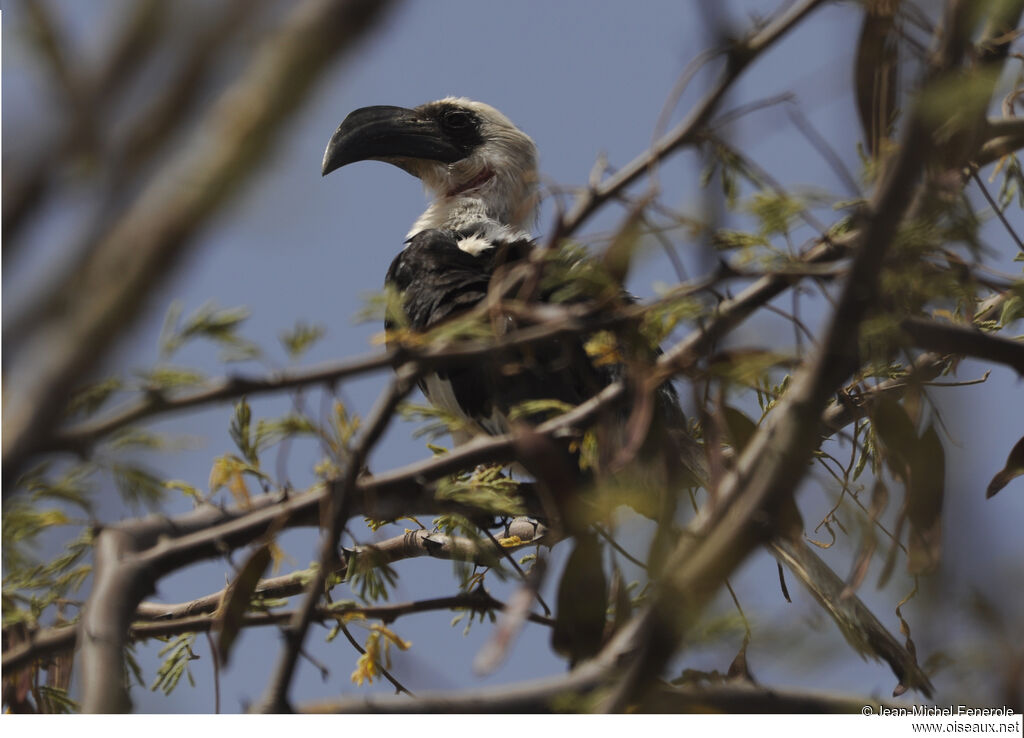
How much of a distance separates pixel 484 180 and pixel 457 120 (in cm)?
48

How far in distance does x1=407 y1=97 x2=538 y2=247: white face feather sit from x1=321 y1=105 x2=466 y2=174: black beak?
4.1 inches

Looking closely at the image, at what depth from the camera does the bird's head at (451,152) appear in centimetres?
498

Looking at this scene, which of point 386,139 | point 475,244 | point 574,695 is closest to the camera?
point 574,695

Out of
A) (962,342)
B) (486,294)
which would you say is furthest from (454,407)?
(962,342)

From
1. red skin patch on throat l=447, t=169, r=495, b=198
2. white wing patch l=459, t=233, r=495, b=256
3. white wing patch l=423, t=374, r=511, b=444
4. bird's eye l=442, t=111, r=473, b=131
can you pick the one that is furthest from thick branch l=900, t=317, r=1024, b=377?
bird's eye l=442, t=111, r=473, b=131

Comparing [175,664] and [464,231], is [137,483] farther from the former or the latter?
[464,231]

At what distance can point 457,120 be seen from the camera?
5.54 metres

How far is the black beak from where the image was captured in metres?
4.89

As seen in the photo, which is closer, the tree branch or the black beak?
the tree branch

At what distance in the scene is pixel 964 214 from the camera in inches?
65.9

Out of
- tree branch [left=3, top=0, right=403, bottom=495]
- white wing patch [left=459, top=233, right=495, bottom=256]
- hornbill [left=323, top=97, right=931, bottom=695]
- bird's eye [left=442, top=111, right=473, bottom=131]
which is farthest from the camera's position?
bird's eye [left=442, top=111, right=473, bottom=131]

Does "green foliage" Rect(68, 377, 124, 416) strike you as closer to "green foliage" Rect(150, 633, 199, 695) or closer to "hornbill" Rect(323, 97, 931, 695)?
"hornbill" Rect(323, 97, 931, 695)

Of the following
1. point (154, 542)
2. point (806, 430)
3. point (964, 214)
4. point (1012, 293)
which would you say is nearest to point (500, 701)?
point (806, 430)

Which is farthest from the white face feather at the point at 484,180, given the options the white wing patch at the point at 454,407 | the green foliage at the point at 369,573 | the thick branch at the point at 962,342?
the thick branch at the point at 962,342
